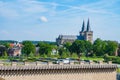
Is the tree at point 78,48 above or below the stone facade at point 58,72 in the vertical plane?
above

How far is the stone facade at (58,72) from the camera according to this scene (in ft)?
148

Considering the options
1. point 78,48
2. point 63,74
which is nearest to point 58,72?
point 63,74

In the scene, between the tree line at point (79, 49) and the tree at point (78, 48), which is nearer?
the tree line at point (79, 49)

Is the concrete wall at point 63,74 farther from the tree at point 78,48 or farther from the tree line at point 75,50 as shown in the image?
the tree at point 78,48

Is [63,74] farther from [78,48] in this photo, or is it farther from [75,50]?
[78,48]

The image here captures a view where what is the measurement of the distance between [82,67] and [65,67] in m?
3.34

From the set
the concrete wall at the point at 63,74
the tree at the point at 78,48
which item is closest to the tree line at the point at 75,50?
the tree at the point at 78,48

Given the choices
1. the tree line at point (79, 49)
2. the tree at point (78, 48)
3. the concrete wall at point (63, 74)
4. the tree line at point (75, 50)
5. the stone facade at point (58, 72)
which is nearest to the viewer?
the stone facade at point (58, 72)

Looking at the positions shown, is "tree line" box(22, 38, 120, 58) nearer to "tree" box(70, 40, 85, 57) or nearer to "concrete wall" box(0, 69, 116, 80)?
"tree" box(70, 40, 85, 57)

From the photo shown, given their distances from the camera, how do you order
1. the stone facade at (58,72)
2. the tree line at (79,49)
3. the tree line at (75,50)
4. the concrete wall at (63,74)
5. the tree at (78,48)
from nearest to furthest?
1. the stone facade at (58,72)
2. the concrete wall at (63,74)
3. the tree line at (75,50)
4. the tree line at (79,49)
5. the tree at (78,48)

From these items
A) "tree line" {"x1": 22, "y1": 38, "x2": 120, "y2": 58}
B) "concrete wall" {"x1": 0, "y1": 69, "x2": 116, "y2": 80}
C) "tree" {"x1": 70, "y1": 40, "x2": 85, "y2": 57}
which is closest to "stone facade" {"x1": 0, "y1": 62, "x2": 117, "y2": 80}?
"concrete wall" {"x1": 0, "y1": 69, "x2": 116, "y2": 80}

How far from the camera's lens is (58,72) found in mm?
49375

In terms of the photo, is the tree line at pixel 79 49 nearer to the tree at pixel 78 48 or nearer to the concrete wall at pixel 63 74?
the tree at pixel 78 48

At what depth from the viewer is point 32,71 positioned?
47.0 metres
